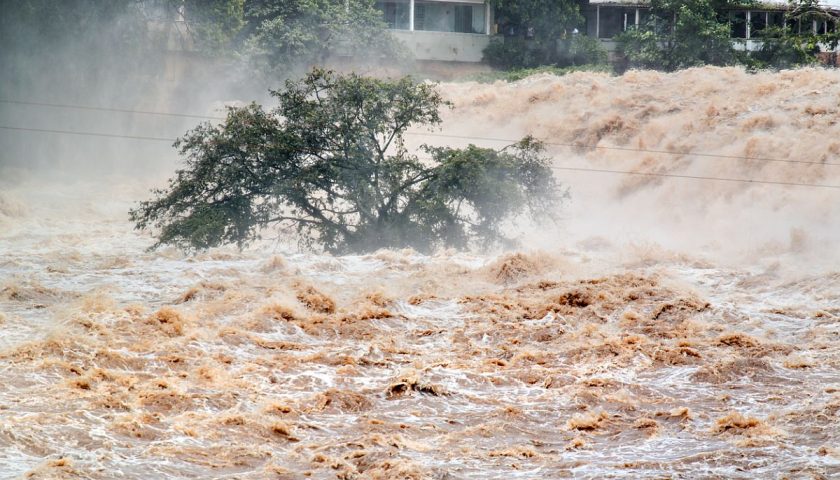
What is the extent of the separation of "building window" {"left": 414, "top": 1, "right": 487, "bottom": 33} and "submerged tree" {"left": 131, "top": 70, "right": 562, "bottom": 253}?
82.5ft

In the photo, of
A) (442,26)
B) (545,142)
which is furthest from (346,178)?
(442,26)

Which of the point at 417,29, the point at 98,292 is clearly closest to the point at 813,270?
the point at 98,292

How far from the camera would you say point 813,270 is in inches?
938

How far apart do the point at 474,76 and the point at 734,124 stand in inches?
642

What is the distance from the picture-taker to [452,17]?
173 ft

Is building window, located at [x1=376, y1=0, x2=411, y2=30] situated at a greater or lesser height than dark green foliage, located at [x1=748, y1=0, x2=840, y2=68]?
greater

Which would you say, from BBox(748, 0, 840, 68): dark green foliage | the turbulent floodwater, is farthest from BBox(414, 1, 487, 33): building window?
the turbulent floodwater

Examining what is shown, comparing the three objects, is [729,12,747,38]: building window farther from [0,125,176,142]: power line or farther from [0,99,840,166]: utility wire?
[0,125,176,142]: power line

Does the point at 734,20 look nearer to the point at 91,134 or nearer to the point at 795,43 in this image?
the point at 795,43

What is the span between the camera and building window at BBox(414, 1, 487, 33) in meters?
52.7

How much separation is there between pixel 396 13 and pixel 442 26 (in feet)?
6.94

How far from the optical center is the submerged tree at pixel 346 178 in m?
27.4

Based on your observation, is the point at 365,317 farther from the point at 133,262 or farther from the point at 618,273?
the point at 133,262

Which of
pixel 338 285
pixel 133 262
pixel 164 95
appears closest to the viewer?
pixel 338 285
